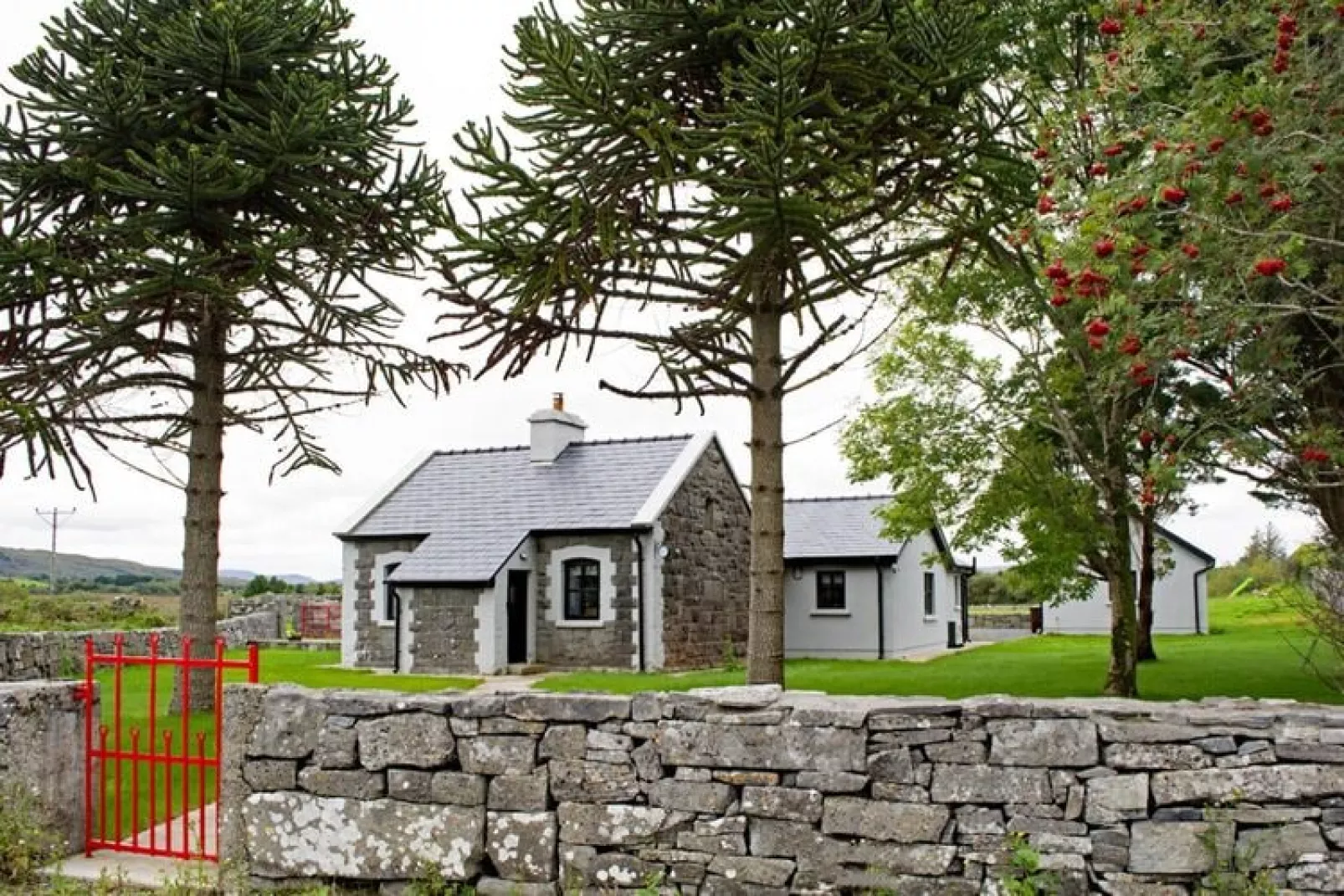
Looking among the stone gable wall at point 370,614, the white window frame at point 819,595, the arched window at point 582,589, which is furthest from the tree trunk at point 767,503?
the white window frame at point 819,595

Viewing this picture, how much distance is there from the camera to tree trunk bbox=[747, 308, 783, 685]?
1111cm

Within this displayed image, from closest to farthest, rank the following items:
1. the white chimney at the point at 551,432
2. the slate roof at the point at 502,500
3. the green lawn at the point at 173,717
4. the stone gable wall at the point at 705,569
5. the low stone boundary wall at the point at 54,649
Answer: the green lawn at the point at 173,717 → the low stone boundary wall at the point at 54,649 → the slate roof at the point at 502,500 → the stone gable wall at the point at 705,569 → the white chimney at the point at 551,432

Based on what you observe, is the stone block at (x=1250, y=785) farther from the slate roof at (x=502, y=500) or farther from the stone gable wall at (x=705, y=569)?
the stone gable wall at (x=705, y=569)

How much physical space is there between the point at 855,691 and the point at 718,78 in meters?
9.06

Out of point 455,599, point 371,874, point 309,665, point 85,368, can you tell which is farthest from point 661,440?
point 371,874

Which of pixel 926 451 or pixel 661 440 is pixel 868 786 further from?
pixel 661 440

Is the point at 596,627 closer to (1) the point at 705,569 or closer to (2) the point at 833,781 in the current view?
(1) the point at 705,569

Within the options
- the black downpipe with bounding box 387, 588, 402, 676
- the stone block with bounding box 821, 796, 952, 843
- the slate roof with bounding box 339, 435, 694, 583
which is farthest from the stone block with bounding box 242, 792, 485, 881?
the black downpipe with bounding box 387, 588, 402, 676

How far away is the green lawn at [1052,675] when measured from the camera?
51.7 feet

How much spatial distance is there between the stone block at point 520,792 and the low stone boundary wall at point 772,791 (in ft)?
0.04

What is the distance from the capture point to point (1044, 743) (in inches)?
231

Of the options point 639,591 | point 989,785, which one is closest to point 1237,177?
point 989,785

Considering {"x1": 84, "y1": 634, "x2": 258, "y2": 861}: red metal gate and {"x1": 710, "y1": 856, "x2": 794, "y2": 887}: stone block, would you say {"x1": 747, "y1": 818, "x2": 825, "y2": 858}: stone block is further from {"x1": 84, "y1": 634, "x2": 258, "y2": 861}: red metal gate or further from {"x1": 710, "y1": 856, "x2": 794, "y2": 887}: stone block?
{"x1": 84, "y1": 634, "x2": 258, "y2": 861}: red metal gate

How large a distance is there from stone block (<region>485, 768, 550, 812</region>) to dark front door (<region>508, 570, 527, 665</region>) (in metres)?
16.5
